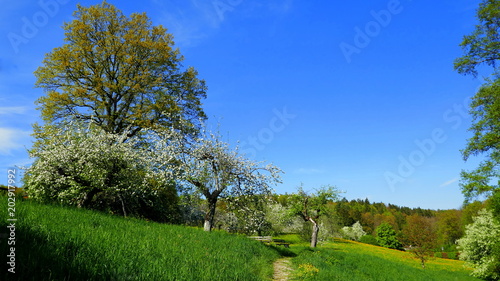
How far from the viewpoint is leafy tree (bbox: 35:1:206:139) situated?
2430 centimetres

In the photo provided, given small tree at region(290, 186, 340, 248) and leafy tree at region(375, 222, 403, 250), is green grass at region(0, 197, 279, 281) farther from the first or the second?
leafy tree at region(375, 222, 403, 250)

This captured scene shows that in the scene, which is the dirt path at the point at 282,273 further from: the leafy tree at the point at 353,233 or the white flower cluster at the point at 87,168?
the leafy tree at the point at 353,233

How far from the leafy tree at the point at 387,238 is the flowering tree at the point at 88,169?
231ft

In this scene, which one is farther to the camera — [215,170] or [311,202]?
[311,202]

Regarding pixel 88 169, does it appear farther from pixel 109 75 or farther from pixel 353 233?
pixel 353 233

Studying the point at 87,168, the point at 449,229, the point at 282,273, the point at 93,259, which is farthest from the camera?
the point at 449,229

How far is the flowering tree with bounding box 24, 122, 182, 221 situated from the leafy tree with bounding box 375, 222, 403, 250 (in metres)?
70.5

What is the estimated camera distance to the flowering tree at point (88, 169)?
16.9 metres

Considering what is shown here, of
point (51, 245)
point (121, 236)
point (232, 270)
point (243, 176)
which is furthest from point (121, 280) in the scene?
point (243, 176)

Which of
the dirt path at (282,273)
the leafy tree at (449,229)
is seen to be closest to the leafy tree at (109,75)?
the dirt path at (282,273)

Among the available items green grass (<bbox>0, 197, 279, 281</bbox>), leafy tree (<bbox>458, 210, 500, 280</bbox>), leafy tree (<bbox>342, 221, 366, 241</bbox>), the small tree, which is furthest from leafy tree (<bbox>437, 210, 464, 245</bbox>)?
green grass (<bbox>0, 197, 279, 281</bbox>)

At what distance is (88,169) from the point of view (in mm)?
17188

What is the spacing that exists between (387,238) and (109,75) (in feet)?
245

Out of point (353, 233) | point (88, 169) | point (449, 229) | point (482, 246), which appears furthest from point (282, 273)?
point (449, 229)
